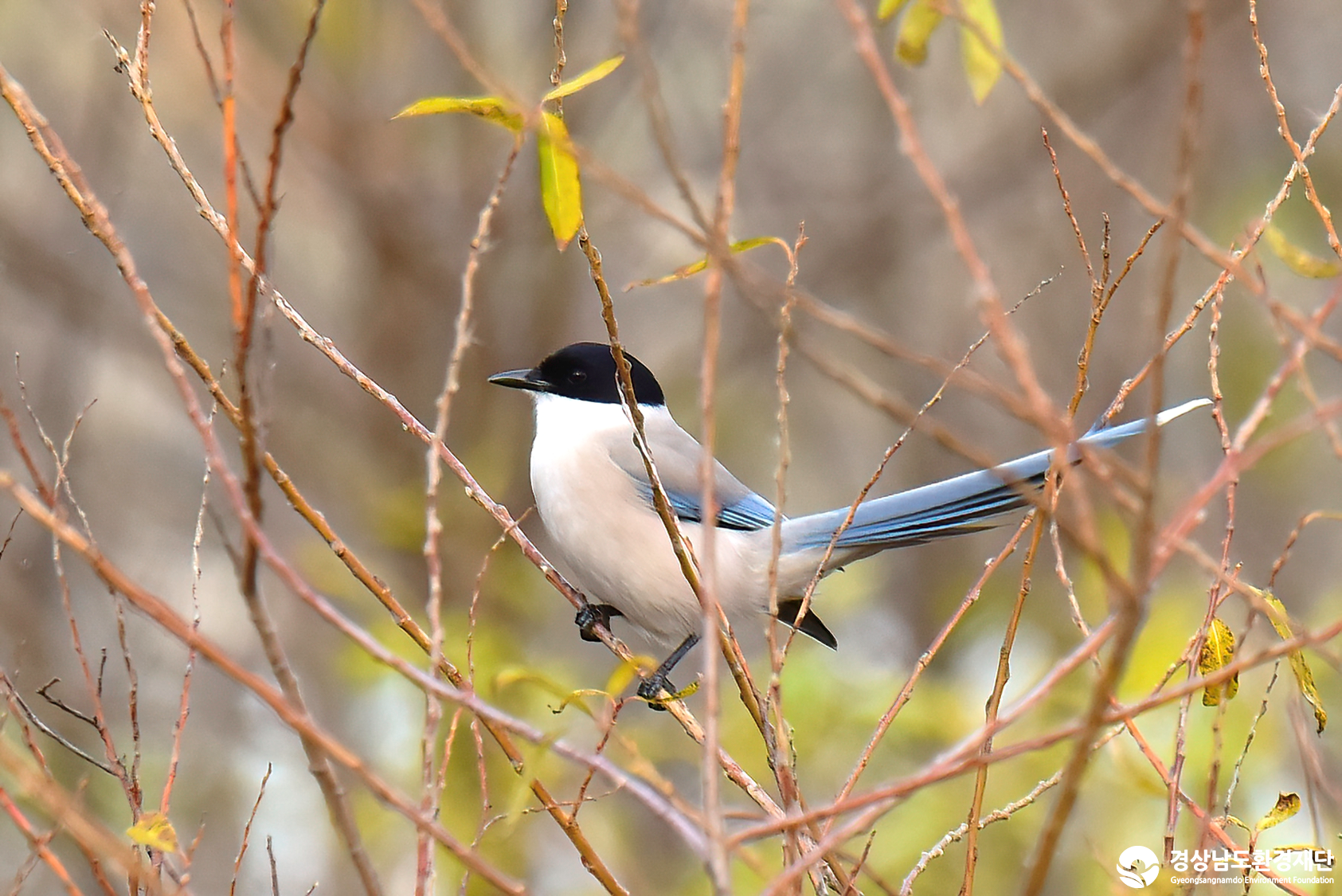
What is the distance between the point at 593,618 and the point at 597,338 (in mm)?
3338

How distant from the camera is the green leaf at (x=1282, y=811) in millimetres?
1848

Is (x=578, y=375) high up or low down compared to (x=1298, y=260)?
up

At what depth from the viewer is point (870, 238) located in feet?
22.0

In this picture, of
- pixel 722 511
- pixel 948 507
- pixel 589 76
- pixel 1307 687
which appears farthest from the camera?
pixel 722 511

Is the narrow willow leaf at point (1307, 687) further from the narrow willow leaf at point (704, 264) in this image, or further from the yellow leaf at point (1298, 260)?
the narrow willow leaf at point (704, 264)

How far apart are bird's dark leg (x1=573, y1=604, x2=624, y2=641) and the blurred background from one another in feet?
1.44

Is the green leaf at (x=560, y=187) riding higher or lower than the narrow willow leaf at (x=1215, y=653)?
higher

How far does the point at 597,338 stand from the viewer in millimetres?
6605

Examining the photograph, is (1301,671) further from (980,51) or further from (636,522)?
(636,522)

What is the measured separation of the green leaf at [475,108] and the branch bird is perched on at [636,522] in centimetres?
174

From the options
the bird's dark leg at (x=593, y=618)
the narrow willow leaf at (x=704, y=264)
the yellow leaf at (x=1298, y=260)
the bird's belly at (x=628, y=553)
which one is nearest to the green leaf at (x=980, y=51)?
the narrow willow leaf at (x=704, y=264)

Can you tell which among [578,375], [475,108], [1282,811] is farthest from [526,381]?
[1282,811]

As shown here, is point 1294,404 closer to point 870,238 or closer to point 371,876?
point 870,238

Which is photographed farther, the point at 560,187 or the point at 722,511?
the point at 722,511
